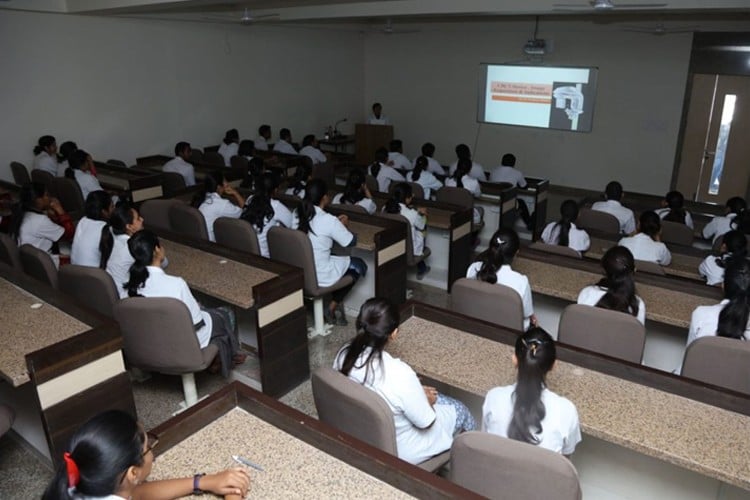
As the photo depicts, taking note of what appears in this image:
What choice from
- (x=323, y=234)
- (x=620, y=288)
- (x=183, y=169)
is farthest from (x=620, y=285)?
(x=183, y=169)

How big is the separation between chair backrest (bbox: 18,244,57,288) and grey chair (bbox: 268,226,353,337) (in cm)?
131

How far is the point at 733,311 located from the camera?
2.57m

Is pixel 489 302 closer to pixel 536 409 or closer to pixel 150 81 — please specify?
pixel 536 409

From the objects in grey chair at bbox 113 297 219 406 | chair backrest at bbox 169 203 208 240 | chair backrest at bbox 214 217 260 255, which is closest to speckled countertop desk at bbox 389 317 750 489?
grey chair at bbox 113 297 219 406

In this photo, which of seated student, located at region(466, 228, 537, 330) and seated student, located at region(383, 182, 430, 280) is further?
seated student, located at region(383, 182, 430, 280)

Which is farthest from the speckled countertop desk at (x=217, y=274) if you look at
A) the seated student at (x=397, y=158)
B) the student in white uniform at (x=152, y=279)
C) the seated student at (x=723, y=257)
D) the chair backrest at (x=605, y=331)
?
the seated student at (x=397, y=158)

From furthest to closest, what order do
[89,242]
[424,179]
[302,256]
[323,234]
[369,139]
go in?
[369,139]
[424,179]
[323,234]
[302,256]
[89,242]

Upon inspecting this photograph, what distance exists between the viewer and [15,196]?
514 cm

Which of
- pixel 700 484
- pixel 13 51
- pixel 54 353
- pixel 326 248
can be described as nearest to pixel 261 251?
pixel 326 248

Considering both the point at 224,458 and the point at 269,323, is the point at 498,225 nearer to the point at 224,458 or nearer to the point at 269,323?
the point at 269,323

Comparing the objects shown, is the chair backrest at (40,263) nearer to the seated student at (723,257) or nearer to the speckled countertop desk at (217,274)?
the speckled countertop desk at (217,274)

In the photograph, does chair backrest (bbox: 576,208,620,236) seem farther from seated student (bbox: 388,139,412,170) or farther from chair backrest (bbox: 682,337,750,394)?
seated student (bbox: 388,139,412,170)

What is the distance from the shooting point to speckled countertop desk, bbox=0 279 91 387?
2227 millimetres

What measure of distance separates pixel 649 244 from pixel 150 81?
613 centimetres
